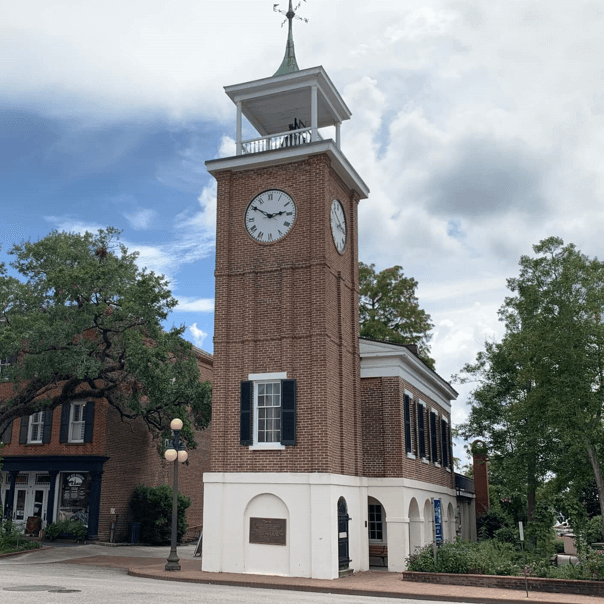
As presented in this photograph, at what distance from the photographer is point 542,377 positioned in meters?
26.8

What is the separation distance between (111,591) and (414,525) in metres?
12.3

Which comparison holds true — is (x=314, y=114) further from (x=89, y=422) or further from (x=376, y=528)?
(x=89, y=422)

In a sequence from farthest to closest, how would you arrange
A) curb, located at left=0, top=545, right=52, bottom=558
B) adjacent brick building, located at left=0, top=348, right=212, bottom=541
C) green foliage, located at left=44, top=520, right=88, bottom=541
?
adjacent brick building, located at left=0, top=348, right=212, bottom=541 → green foliage, located at left=44, top=520, right=88, bottom=541 → curb, located at left=0, top=545, right=52, bottom=558

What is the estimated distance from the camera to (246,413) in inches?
857

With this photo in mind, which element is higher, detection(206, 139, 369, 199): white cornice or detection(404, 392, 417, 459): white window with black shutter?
detection(206, 139, 369, 199): white cornice

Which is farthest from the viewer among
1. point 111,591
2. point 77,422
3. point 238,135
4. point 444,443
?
point 444,443

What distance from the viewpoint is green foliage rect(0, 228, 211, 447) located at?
954 inches

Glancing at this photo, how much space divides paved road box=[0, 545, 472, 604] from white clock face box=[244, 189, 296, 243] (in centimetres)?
1036

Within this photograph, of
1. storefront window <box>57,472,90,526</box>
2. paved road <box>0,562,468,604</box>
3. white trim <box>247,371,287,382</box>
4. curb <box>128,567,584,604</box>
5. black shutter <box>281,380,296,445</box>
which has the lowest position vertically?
curb <box>128,567,584,604</box>

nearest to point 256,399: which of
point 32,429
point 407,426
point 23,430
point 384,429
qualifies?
point 384,429

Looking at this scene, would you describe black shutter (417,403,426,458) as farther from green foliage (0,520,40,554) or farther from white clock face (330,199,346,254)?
green foliage (0,520,40,554)

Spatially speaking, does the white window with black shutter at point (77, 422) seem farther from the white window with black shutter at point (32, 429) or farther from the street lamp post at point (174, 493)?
the street lamp post at point (174, 493)

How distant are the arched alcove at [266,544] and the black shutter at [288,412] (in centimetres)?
168

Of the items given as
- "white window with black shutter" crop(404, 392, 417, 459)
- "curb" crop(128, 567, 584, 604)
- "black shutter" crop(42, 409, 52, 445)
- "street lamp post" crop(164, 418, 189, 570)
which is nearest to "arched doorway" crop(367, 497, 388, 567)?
"white window with black shutter" crop(404, 392, 417, 459)
